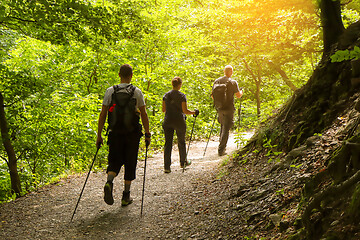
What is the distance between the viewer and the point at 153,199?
6270 mm

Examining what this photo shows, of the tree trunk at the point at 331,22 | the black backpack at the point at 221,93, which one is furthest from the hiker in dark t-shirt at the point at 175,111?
the tree trunk at the point at 331,22

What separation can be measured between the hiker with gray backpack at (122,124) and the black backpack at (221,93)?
4.32 metres

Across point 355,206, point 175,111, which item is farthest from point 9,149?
point 355,206

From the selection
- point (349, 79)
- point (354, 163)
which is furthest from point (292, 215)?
point (349, 79)

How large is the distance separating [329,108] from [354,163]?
2.28 m

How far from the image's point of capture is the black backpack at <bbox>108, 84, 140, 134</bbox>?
5.21 m

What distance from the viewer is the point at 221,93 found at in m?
9.48

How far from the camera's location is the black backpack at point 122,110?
17.1 feet

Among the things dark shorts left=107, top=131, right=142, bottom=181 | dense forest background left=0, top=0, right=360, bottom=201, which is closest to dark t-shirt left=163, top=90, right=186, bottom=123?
dense forest background left=0, top=0, right=360, bottom=201

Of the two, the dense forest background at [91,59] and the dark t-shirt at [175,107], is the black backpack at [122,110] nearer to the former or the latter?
the dense forest background at [91,59]

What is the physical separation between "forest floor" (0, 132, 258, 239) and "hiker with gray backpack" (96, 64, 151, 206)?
0.55m

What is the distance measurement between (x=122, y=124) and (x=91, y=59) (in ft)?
26.2

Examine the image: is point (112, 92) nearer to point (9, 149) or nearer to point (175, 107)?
point (175, 107)

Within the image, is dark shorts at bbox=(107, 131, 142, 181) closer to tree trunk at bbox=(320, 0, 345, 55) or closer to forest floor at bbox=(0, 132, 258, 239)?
forest floor at bbox=(0, 132, 258, 239)
